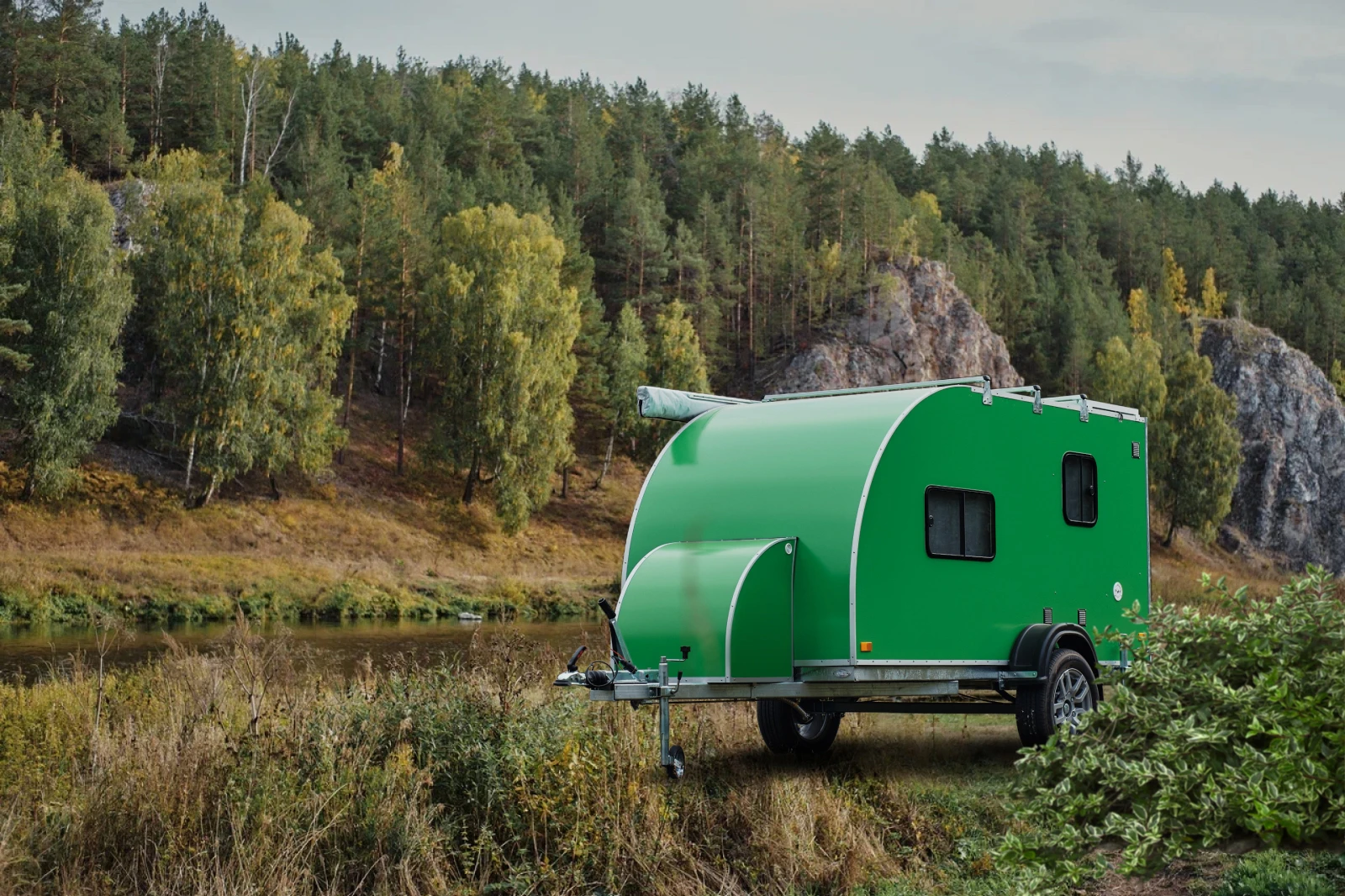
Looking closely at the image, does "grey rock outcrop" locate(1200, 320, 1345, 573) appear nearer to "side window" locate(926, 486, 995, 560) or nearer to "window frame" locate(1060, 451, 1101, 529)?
"window frame" locate(1060, 451, 1101, 529)

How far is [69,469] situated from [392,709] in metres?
38.1

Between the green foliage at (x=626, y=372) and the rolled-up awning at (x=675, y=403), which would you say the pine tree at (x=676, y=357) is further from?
the rolled-up awning at (x=675, y=403)

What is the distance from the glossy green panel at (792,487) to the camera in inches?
440

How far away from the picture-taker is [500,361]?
56531mm

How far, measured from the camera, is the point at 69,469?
44.5 meters

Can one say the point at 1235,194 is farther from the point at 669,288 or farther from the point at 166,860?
the point at 166,860

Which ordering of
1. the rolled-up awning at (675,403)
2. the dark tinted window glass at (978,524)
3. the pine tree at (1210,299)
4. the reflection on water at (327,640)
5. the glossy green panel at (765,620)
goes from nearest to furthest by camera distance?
the glossy green panel at (765,620), the dark tinted window glass at (978,524), the rolled-up awning at (675,403), the reflection on water at (327,640), the pine tree at (1210,299)

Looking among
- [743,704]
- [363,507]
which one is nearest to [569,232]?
[363,507]

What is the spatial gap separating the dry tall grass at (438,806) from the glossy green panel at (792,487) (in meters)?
1.54

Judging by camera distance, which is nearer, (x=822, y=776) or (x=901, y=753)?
(x=822, y=776)

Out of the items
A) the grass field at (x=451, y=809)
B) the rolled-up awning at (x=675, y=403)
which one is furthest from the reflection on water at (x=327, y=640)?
the grass field at (x=451, y=809)

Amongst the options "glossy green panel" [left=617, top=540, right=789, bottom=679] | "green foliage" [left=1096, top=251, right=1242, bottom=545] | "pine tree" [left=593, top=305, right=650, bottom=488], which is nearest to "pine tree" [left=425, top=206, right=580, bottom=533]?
"pine tree" [left=593, top=305, right=650, bottom=488]

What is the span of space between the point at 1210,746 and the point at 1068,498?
7716 millimetres

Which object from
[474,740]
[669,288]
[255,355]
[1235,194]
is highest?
[1235,194]
